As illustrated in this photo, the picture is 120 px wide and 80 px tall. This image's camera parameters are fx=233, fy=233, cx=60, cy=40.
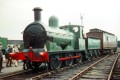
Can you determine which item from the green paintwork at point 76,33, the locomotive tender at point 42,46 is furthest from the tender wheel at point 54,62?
the green paintwork at point 76,33

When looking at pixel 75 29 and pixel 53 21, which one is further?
pixel 75 29

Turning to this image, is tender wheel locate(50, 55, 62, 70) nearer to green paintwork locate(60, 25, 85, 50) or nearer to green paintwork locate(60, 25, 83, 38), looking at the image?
green paintwork locate(60, 25, 85, 50)

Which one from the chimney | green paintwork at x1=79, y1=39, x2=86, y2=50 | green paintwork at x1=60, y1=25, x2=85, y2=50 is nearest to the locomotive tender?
the chimney

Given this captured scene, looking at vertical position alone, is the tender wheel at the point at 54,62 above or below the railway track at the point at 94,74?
above

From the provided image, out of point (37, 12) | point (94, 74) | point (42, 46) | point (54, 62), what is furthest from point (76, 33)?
point (94, 74)

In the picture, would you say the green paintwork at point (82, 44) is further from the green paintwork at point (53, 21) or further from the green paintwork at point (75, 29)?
the green paintwork at point (53, 21)

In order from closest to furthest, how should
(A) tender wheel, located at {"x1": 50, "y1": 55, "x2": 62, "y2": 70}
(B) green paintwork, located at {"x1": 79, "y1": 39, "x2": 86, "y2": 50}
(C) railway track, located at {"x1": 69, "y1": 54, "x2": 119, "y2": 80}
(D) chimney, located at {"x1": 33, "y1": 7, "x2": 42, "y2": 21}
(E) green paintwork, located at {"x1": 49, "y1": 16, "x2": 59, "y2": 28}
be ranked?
(C) railway track, located at {"x1": 69, "y1": 54, "x2": 119, "y2": 80}, (D) chimney, located at {"x1": 33, "y1": 7, "x2": 42, "y2": 21}, (A) tender wheel, located at {"x1": 50, "y1": 55, "x2": 62, "y2": 70}, (E) green paintwork, located at {"x1": 49, "y1": 16, "x2": 59, "y2": 28}, (B) green paintwork, located at {"x1": 79, "y1": 39, "x2": 86, "y2": 50}

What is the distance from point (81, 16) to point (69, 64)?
2724 cm

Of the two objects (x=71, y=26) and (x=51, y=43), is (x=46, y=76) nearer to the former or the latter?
(x=51, y=43)

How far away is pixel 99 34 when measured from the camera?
29.8m

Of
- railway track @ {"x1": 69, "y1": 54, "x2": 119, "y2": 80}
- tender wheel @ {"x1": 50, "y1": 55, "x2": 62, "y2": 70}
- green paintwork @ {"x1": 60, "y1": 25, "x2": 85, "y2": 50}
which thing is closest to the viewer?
railway track @ {"x1": 69, "y1": 54, "x2": 119, "y2": 80}

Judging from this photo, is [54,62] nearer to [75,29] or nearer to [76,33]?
[76,33]

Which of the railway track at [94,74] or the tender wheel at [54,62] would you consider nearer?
the railway track at [94,74]

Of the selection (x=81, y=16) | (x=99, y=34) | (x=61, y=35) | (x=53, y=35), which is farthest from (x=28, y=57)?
(x=81, y=16)
